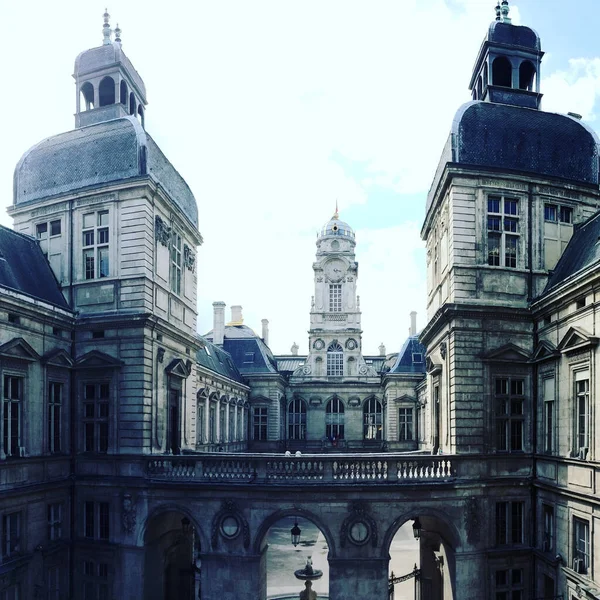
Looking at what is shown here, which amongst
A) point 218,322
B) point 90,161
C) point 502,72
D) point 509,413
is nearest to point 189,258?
point 90,161

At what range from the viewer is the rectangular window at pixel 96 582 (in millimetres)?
22875

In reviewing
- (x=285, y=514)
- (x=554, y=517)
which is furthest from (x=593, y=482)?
(x=285, y=514)

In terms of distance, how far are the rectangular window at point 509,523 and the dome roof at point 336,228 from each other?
149ft

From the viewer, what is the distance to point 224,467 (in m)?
22.5

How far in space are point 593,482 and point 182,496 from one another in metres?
12.7

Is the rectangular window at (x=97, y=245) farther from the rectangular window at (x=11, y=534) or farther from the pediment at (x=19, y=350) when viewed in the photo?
the rectangular window at (x=11, y=534)

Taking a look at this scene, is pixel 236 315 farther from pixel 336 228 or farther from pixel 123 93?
pixel 123 93

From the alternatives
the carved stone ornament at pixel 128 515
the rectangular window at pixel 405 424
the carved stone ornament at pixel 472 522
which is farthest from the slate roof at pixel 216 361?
the carved stone ornament at pixel 472 522

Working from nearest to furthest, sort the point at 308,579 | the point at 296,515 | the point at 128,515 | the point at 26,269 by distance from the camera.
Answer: the point at 296,515
the point at 128,515
the point at 26,269
the point at 308,579

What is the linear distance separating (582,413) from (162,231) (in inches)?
622

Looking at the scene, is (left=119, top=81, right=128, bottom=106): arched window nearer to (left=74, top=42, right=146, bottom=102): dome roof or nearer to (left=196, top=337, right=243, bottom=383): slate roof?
(left=74, top=42, right=146, bottom=102): dome roof

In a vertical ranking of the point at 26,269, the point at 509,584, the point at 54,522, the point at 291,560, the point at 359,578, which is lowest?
the point at 291,560

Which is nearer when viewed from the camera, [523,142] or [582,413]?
[582,413]

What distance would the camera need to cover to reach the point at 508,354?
2302 centimetres
